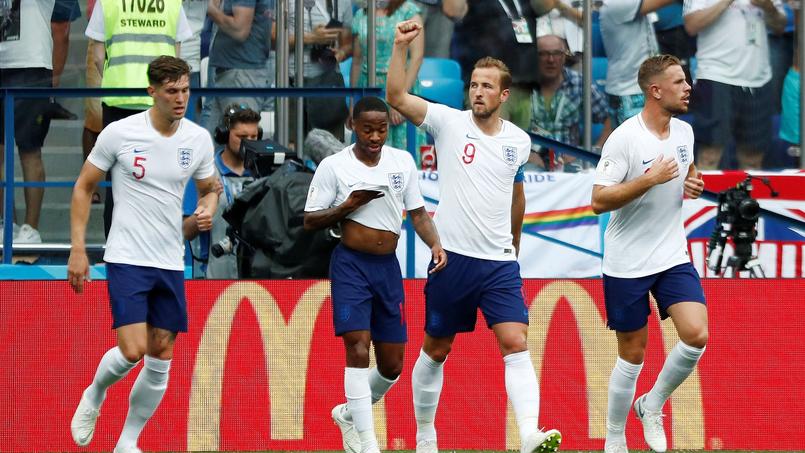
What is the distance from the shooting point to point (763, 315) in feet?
34.7

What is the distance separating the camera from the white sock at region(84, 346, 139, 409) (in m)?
8.98

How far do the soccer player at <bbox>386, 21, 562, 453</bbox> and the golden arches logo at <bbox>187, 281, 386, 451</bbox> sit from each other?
4.93ft

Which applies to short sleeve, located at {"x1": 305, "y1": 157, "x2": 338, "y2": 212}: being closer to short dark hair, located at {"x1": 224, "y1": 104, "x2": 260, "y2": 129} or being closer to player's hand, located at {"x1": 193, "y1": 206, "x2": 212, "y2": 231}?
player's hand, located at {"x1": 193, "y1": 206, "x2": 212, "y2": 231}

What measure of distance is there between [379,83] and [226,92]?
2.23 meters

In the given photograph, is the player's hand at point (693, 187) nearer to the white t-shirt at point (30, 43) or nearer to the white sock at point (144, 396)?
the white sock at point (144, 396)

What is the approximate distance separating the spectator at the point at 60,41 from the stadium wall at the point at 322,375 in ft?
11.2

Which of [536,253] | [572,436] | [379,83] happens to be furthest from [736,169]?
[572,436]

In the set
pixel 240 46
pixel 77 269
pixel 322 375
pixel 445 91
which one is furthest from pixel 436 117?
pixel 240 46

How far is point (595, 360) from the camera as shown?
10.6 metres

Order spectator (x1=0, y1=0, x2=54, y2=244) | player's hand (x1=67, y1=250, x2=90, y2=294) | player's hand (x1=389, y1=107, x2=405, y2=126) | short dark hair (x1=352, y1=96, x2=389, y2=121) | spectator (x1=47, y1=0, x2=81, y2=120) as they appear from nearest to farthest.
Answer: player's hand (x1=67, y1=250, x2=90, y2=294) < short dark hair (x1=352, y1=96, x2=389, y2=121) < spectator (x1=0, y1=0, x2=54, y2=244) < player's hand (x1=389, y1=107, x2=405, y2=126) < spectator (x1=47, y1=0, x2=81, y2=120)

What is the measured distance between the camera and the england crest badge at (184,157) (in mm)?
9062

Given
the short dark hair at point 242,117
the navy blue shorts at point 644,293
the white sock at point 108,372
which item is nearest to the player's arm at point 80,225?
the white sock at point 108,372

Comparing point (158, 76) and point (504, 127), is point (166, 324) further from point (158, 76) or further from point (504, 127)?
point (504, 127)

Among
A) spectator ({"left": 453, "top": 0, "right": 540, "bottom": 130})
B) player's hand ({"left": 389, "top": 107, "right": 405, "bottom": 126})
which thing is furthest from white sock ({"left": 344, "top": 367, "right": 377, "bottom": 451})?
spectator ({"left": 453, "top": 0, "right": 540, "bottom": 130})
